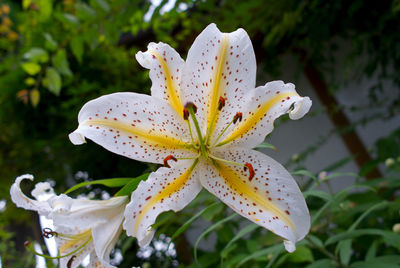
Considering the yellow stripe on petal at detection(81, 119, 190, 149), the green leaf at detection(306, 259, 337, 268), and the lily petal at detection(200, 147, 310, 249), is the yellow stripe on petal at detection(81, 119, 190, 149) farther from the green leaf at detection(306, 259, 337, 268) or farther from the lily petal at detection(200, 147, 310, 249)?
the green leaf at detection(306, 259, 337, 268)

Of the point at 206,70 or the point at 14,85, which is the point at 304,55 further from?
the point at 206,70

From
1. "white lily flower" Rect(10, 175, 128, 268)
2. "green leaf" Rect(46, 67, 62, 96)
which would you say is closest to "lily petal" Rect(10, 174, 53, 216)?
"white lily flower" Rect(10, 175, 128, 268)

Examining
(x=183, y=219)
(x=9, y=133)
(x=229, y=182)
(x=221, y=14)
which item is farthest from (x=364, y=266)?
(x=9, y=133)

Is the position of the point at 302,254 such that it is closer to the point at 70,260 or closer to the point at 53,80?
the point at 70,260

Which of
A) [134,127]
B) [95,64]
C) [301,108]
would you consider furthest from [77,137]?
[95,64]

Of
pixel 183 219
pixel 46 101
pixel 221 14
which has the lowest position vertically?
pixel 183 219

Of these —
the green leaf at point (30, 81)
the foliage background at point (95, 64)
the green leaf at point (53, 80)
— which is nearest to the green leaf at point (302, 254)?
the foliage background at point (95, 64)

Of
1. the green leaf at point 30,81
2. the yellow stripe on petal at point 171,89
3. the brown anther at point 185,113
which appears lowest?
the brown anther at point 185,113

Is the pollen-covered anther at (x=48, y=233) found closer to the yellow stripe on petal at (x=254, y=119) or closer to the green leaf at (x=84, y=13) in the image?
the yellow stripe on petal at (x=254, y=119)
